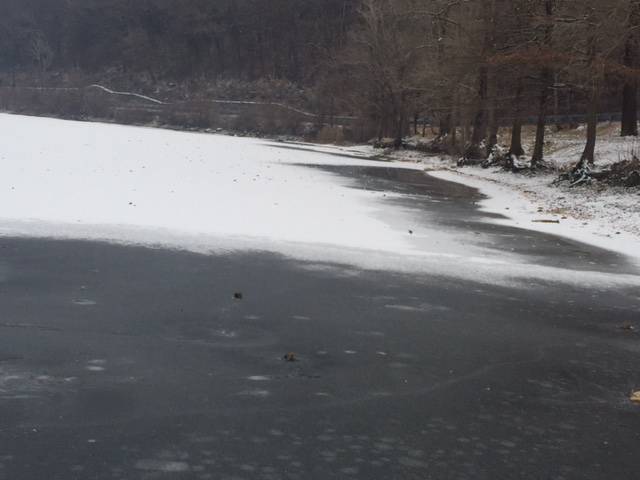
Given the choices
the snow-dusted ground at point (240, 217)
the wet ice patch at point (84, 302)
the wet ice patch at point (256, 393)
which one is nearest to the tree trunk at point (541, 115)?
the snow-dusted ground at point (240, 217)

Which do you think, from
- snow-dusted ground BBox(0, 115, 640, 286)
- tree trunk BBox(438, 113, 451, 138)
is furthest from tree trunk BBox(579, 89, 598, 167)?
tree trunk BBox(438, 113, 451, 138)

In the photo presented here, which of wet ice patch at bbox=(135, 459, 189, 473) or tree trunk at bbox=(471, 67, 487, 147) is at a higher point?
tree trunk at bbox=(471, 67, 487, 147)

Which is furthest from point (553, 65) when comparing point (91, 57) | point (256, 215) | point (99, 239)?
point (91, 57)

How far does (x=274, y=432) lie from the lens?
5.05m

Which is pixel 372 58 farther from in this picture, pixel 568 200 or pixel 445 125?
pixel 568 200

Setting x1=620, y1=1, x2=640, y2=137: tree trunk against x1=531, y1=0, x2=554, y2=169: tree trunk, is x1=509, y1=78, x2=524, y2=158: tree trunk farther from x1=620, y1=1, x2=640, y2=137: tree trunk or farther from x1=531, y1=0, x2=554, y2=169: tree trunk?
x1=620, y1=1, x2=640, y2=137: tree trunk

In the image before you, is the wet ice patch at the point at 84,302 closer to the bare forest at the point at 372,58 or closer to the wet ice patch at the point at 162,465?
the wet ice patch at the point at 162,465

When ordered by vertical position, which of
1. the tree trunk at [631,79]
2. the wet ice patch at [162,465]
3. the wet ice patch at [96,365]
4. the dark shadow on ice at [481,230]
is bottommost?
the wet ice patch at [162,465]

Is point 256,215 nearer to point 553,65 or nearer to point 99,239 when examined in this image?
point 99,239

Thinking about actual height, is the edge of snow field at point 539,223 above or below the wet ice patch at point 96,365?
above

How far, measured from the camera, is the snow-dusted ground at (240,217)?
11.7 meters

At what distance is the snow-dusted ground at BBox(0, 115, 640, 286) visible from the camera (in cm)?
1173

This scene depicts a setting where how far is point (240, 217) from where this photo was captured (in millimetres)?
15219

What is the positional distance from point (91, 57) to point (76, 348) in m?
164
